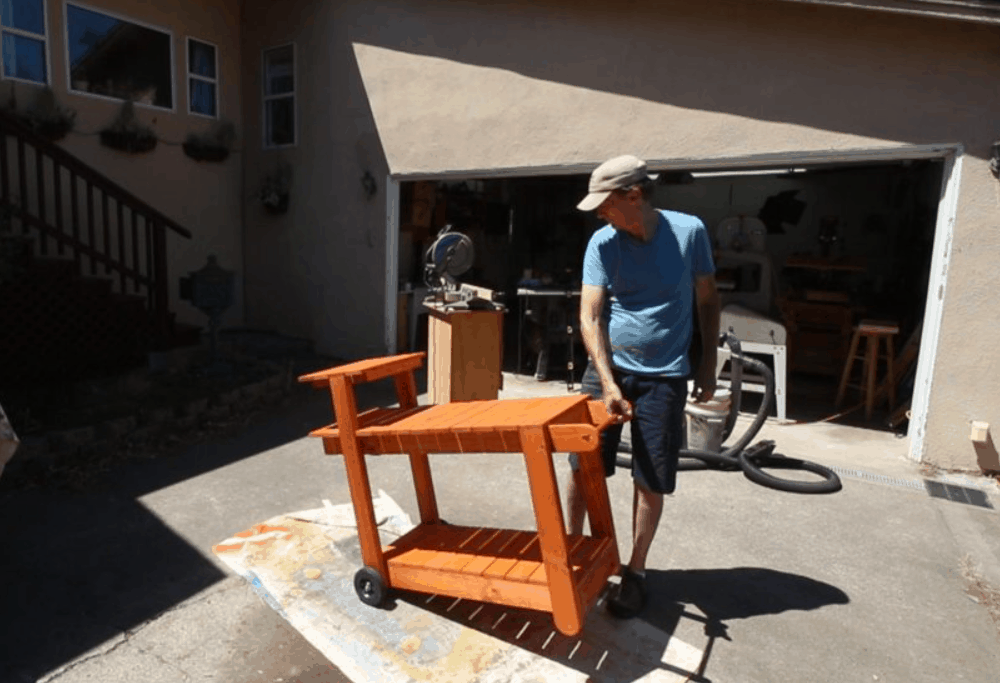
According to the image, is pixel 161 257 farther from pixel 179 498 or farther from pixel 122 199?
pixel 179 498

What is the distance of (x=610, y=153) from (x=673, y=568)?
3.90m

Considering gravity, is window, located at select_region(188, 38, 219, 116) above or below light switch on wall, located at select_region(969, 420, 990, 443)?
above

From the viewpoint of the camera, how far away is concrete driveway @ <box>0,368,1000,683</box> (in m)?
2.54

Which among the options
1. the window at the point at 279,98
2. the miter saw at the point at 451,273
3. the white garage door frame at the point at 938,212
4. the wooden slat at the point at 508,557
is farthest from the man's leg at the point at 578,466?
the window at the point at 279,98

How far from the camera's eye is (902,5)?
450cm

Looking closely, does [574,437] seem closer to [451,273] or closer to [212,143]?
[451,273]

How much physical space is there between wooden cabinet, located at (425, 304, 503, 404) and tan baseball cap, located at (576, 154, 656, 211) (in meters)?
2.42

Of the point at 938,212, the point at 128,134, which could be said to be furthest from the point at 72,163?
the point at 938,212

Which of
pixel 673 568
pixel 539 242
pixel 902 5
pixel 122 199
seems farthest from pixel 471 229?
pixel 673 568

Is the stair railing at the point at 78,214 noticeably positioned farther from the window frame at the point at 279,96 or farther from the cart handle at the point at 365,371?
the cart handle at the point at 365,371

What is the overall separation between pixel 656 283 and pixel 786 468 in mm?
2743

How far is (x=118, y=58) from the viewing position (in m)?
7.35

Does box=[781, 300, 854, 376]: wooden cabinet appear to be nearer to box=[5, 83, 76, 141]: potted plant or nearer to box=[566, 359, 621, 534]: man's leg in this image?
box=[566, 359, 621, 534]: man's leg

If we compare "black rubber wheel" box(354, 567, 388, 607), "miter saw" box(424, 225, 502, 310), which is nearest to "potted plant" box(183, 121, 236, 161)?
"miter saw" box(424, 225, 502, 310)
